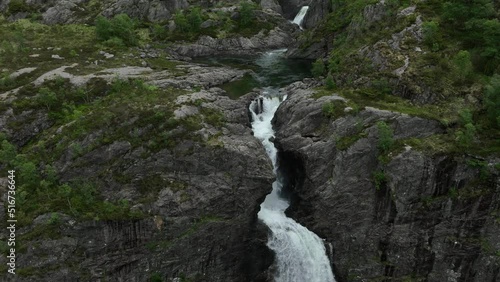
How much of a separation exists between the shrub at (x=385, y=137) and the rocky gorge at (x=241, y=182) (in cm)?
11

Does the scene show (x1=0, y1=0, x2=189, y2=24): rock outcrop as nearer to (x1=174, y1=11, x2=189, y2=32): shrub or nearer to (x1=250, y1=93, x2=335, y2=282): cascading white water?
(x1=174, y1=11, x2=189, y2=32): shrub

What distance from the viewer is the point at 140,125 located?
3969cm

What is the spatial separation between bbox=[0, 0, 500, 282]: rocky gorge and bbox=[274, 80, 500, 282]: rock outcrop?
0.12m

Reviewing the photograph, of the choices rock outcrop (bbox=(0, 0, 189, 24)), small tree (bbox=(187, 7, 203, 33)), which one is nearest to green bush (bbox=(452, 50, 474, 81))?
small tree (bbox=(187, 7, 203, 33))

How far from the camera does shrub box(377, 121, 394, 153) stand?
36.5 metres

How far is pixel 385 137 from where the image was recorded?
36.6 metres

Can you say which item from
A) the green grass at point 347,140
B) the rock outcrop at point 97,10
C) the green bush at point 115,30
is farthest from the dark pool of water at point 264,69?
the rock outcrop at point 97,10

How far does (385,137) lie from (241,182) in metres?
14.6

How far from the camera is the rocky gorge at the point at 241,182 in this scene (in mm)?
33719

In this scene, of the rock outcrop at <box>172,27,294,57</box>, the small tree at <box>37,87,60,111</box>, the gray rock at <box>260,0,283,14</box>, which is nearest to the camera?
the small tree at <box>37,87,60,111</box>

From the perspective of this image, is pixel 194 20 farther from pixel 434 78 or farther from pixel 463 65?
pixel 463 65

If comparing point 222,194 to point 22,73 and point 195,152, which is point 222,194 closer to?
point 195,152

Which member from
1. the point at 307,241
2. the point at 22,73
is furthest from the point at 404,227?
the point at 22,73

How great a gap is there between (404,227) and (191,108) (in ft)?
82.7
